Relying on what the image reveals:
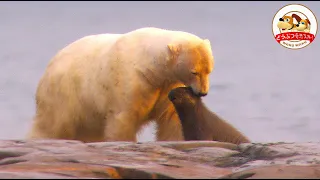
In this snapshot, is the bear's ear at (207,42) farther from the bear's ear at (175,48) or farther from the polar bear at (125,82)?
the bear's ear at (175,48)

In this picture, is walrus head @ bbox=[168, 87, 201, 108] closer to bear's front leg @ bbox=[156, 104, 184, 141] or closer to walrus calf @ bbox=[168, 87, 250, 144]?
walrus calf @ bbox=[168, 87, 250, 144]

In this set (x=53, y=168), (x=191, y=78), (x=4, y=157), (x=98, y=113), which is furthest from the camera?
(x=98, y=113)

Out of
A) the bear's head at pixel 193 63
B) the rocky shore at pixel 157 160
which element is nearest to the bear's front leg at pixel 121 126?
the bear's head at pixel 193 63

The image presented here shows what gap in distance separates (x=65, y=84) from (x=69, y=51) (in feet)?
1.99

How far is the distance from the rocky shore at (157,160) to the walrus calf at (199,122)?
219 centimetres

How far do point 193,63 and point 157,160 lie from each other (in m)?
4.23

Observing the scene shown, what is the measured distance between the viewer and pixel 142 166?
504 cm

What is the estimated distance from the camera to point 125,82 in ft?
32.3

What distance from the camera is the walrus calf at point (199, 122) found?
8578 mm

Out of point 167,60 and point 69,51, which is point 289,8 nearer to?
point 167,60

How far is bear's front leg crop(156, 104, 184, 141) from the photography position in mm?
10227

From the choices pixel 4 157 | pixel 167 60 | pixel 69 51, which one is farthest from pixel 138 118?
pixel 4 157

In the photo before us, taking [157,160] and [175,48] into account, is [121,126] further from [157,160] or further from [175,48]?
[157,160]

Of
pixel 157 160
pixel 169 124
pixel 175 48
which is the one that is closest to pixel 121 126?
pixel 169 124
